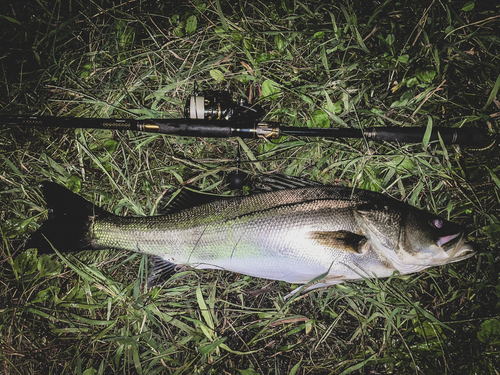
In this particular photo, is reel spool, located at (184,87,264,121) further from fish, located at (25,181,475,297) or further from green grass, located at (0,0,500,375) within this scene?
fish, located at (25,181,475,297)

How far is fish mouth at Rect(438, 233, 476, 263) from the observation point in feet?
6.53

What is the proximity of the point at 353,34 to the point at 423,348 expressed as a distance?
2.72 meters

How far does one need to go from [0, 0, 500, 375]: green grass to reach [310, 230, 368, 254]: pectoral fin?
0.57m

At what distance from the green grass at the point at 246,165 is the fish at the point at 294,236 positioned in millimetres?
297

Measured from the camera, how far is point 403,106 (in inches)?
98.3

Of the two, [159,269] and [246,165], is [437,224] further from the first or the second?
[159,269]

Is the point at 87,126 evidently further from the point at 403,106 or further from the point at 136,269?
the point at 403,106

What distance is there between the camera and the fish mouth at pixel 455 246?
199 cm

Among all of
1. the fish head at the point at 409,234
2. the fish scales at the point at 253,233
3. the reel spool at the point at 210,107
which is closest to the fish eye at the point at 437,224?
the fish head at the point at 409,234

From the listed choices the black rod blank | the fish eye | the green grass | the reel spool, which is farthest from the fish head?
the reel spool

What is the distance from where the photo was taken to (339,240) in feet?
6.82

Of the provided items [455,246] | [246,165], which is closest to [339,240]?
[455,246]

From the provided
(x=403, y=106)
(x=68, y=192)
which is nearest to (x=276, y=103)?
(x=403, y=106)

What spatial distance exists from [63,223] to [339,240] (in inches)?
89.2
